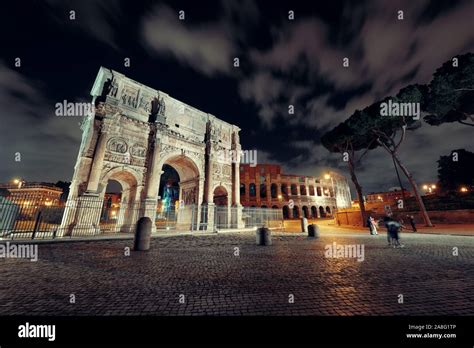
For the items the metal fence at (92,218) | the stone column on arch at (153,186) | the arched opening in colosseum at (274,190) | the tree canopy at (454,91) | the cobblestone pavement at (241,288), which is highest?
the tree canopy at (454,91)

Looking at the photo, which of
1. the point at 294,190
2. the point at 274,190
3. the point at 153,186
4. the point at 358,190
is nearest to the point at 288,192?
the point at 294,190

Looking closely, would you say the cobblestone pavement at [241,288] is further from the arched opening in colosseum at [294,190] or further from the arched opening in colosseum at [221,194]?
the arched opening in colosseum at [294,190]

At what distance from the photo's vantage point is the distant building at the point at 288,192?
44062 millimetres

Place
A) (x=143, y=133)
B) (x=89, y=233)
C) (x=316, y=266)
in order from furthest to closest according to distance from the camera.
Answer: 1. (x=143, y=133)
2. (x=89, y=233)
3. (x=316, y=266)

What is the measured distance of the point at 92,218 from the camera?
13305 mm

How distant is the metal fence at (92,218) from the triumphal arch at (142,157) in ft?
0.24

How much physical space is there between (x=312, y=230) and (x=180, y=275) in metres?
11.4

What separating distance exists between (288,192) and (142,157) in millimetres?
35526

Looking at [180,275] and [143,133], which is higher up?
[143,133]

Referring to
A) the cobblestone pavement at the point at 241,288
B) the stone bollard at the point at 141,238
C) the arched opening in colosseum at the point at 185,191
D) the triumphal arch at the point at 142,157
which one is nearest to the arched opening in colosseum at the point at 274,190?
the triumphal arch at the point at 142,157

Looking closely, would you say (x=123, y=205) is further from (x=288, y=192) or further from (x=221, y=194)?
(x=288, y=192)
